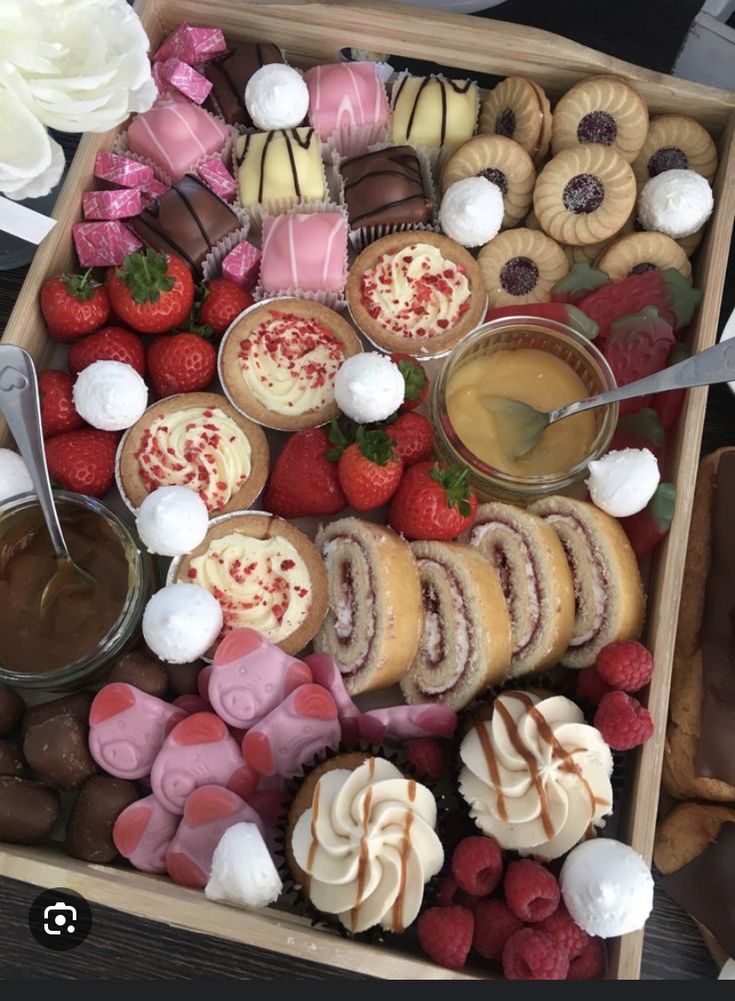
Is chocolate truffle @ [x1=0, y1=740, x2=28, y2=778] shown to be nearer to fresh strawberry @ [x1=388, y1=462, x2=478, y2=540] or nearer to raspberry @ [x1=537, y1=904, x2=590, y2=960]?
fresh strawberry @ [x1=388, y1=462, x2=478, y2=540]

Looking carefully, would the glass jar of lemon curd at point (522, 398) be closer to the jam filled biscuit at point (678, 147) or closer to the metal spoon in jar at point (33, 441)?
the jam filled biscuit at point (678, 147)

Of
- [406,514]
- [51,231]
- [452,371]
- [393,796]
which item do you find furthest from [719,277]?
[51,231]

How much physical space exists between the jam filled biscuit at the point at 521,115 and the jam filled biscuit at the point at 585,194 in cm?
7

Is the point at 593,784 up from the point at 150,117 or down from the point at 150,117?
down

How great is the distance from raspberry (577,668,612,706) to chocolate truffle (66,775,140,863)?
2.37 ft

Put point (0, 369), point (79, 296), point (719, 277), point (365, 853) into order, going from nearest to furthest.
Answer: point (365, 853) → point (0, 369) → point (79, 296) → point (719, 277)

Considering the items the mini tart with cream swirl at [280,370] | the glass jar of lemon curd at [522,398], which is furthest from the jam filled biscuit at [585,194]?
the mini tart with cream swirl at [280,370]

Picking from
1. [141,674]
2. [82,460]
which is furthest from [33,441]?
[141,674]

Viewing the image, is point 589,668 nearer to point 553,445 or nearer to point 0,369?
point 553,445

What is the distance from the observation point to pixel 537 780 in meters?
1.28

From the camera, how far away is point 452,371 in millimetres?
1626

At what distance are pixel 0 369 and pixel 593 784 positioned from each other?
3.66 feet

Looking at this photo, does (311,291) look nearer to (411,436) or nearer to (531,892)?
(411,436)

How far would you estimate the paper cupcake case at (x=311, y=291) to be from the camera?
168 cm
